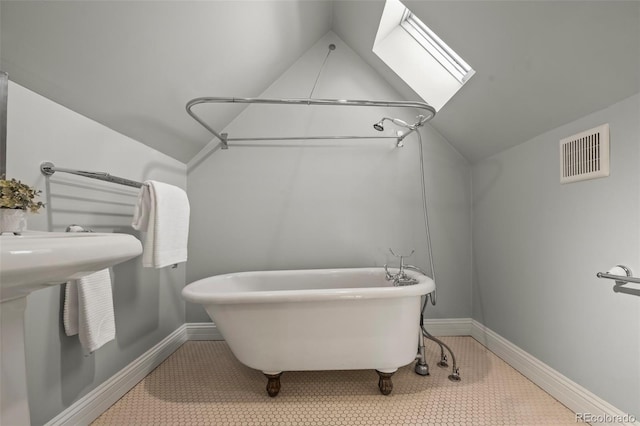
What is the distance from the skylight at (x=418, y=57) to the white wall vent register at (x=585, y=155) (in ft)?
2.83

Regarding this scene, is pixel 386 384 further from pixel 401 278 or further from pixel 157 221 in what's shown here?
pixel 157 221

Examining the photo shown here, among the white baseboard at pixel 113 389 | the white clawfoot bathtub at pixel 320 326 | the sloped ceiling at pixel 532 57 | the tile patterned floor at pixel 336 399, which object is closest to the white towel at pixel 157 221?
the white clawfoot bathtub at pixel 320 326

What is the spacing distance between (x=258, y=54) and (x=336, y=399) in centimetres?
220

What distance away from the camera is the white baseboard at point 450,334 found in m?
1.28

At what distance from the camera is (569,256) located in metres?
1.46

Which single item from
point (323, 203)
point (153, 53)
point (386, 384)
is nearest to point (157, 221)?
point (153, 53)

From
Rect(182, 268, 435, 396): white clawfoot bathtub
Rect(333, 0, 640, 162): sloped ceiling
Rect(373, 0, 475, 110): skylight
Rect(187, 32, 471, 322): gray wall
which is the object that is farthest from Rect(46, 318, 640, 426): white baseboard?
Rect(373, 0, 475, 110): skylight

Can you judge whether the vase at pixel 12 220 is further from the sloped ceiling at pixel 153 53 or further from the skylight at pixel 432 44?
the skylight at pixel 432 44

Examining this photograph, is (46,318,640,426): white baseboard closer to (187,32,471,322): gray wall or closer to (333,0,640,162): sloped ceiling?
(187,32,471,322): gray wall

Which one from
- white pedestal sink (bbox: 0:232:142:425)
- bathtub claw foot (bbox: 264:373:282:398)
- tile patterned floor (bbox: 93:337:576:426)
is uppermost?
white pedestal sink (bbox: 0:232:142:425)

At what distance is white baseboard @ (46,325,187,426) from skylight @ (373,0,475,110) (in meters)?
2.62

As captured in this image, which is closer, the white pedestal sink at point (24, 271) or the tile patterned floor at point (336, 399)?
the white pedestal sink at point (24, 271)

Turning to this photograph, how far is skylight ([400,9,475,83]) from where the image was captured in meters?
2.08

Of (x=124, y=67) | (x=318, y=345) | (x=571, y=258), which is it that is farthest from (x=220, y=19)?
(x=571, y=258)
